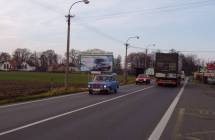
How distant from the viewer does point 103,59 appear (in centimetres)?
Answer: 5656

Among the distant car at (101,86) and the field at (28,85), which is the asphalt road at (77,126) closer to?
the field at (28,85)

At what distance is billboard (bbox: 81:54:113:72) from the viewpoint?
55281 mm

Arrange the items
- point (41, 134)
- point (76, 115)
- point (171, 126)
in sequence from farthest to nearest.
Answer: point (76, 115) → point (171, 126) → point (41, 134)

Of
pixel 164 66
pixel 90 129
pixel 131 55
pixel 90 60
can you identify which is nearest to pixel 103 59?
pixel 90 60

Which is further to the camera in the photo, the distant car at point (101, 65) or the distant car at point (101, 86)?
the distant car at point (101, 65)

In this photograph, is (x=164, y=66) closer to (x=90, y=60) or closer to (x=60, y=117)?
(x=90, y=60)

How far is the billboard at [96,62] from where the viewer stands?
5528 cm

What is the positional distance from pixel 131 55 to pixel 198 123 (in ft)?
610

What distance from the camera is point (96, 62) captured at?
55.7 m

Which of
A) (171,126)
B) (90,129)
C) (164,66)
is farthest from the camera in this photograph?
(164,66)

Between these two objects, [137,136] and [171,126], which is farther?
[171,126]

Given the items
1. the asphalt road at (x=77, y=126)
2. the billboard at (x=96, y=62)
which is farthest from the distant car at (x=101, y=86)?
the billboard at (x=96, y=62)

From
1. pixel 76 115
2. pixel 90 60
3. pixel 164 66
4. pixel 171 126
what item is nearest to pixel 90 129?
pixel 171 126

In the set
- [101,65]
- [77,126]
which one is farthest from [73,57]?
[77,126]
